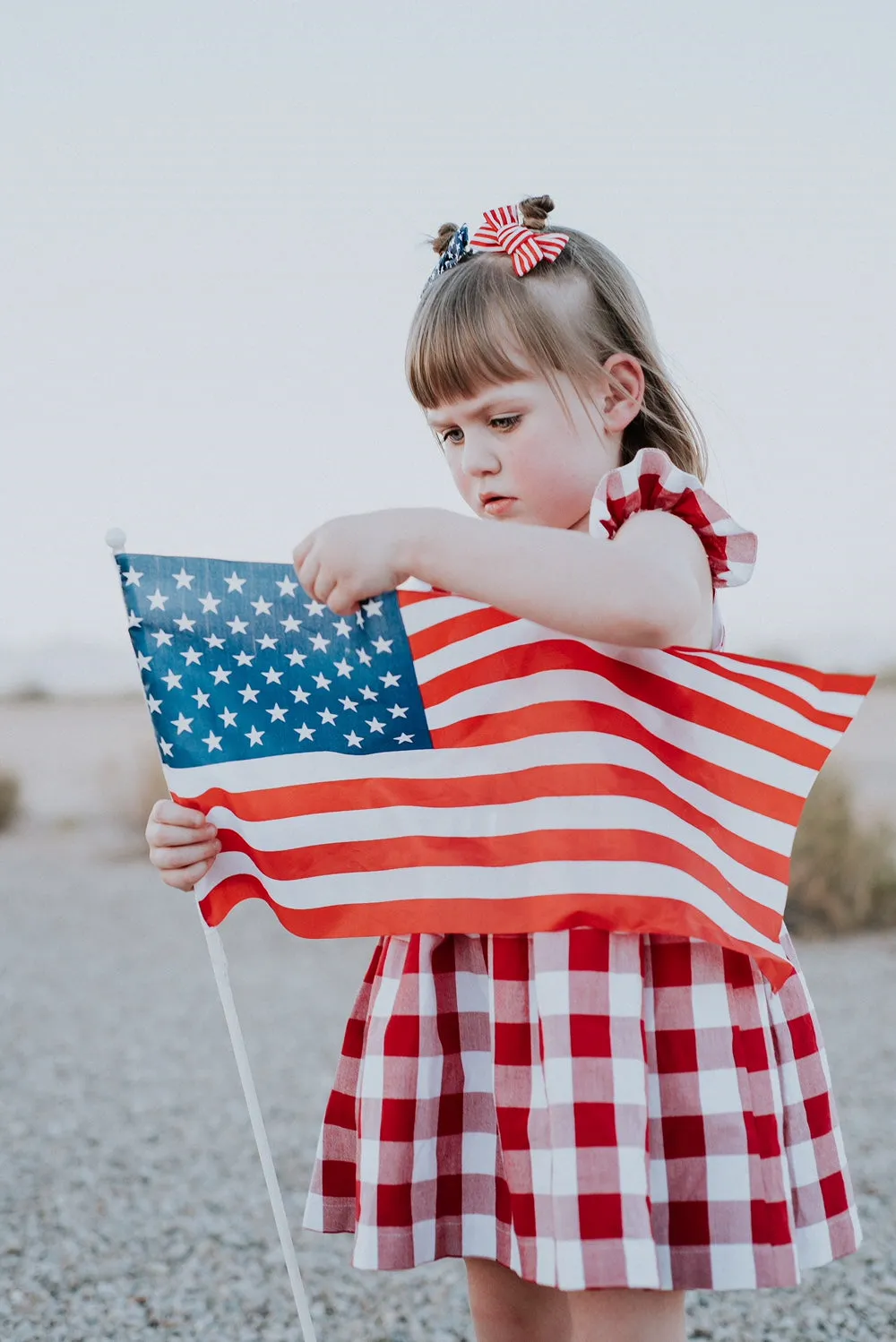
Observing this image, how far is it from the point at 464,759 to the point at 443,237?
3.08ft

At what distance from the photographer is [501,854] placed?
1.71 metres

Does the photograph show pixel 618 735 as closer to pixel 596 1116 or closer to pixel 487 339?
pixel 596 1116

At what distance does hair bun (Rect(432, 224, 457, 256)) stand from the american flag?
71 centimetres

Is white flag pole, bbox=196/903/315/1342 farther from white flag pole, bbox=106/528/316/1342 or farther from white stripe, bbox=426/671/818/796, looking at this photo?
white stripe, bbox=426/671/818/796

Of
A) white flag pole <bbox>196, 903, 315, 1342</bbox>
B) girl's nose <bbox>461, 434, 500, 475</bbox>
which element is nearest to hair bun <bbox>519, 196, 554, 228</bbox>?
girl's nose <bbox>461, 434, 500, 475</bbox>

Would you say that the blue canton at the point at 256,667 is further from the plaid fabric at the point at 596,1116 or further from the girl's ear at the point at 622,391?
the girl's ear at the point at 622,391

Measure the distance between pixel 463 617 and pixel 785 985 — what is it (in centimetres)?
68

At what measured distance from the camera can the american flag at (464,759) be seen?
166 cm

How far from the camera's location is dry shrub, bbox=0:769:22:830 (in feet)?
40.5

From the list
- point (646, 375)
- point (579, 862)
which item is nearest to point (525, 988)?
point (579, 862)

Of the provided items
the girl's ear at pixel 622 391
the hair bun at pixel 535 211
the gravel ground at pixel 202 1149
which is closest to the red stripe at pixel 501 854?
the girl's ear at pixel 622 391

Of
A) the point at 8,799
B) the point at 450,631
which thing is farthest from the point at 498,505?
the point at 8,799

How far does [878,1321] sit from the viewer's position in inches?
120

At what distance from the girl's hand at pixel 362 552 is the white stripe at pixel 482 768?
298 millimetres
